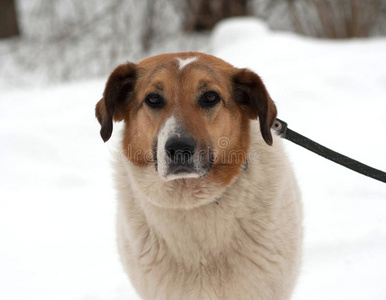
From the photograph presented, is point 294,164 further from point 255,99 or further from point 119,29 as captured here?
point 119,29

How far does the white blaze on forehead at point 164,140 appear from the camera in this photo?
237 centimetres

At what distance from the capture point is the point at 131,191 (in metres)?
2.85

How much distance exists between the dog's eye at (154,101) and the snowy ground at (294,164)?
179cm

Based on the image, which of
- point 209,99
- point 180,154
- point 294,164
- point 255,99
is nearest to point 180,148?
point 180,154

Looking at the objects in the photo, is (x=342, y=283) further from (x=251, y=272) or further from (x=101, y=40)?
(x=101, y=40)

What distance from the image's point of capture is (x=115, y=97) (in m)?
2.77

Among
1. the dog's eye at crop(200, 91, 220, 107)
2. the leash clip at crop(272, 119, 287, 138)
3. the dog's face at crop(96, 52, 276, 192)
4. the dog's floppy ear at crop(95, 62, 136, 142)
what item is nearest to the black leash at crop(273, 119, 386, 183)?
the leash clip at crop(272, 119, 287, 138)

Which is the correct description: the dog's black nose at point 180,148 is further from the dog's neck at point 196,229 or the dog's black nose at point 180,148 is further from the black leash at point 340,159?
the black leash at point 340,159

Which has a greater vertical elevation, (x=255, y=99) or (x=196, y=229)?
(x=255, y=99)

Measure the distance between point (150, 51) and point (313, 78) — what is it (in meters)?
5.31

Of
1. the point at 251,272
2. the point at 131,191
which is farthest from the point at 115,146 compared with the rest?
the point at 251,272

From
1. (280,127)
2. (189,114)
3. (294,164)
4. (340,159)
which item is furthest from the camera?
(294,164)

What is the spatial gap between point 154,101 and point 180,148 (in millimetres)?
449

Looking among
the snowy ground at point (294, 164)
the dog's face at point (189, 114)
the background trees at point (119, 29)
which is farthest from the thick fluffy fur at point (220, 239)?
the background trees at point (119, 29)
